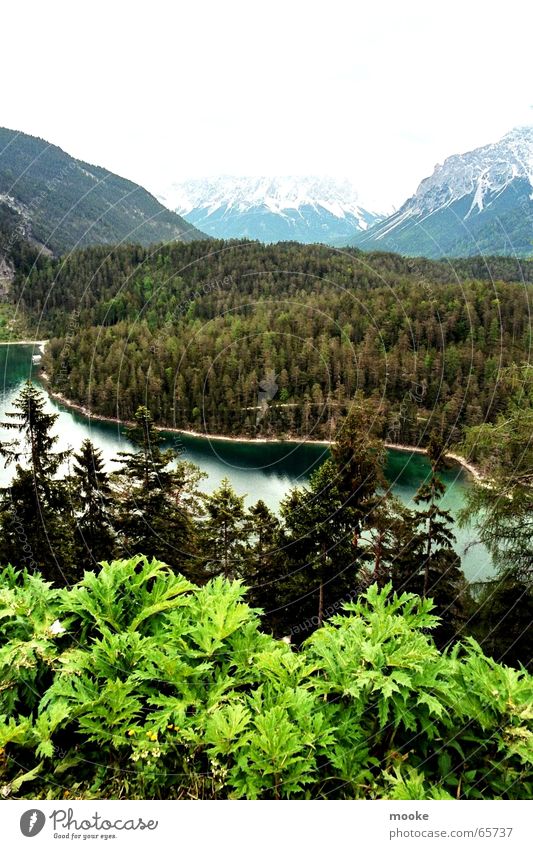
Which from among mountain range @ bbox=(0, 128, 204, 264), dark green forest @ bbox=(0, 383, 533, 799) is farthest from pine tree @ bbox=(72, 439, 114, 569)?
dark green forest @ bbox=(0, 383, 533, 799)

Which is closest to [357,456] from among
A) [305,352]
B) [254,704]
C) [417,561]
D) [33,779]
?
[417,561]

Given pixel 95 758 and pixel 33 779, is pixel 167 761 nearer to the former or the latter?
pixel 95 758

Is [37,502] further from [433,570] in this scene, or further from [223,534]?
[433,570]

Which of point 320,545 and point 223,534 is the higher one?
point 320,545

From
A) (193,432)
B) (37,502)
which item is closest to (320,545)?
(37,502)

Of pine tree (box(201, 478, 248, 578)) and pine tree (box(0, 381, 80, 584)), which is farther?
pine tree (box(201, 478, 248, 578))

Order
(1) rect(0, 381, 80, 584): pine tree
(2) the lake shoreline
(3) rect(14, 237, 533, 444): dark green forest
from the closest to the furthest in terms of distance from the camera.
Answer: (2) the lake shoreline → (1) rect(0, 381, 80, 584): pine tree → (3) rect(14, 237, 533, 444): dark green forest
